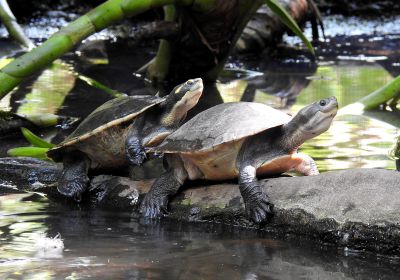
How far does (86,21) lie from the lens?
207 inches

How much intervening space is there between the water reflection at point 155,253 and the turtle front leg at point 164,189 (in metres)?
0.09

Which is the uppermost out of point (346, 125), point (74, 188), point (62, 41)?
point (62, 41)

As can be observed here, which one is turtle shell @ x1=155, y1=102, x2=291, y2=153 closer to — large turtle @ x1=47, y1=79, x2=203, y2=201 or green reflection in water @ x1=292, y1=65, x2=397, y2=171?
large turtle @ x1=47, y1=79, x2=203, y2=201

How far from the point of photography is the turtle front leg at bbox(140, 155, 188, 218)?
12.7 feet

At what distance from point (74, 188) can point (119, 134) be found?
38 cm

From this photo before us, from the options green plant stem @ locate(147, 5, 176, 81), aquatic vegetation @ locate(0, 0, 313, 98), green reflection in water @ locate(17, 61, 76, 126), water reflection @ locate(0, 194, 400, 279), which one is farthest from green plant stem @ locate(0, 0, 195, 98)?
green plant stem @ locate(147, 5, 176, 81)

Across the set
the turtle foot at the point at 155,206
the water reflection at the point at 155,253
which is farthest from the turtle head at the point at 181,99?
the water reflection at the point at 155,253

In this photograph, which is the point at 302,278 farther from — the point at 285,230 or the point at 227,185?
the point at 227,185

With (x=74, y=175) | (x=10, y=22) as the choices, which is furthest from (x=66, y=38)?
(x=10, y=22)

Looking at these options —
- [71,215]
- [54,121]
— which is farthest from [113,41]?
[71,215]

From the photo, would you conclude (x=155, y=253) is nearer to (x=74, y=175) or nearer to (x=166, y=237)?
(x=166, y=237)

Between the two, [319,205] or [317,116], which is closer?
[319,205]

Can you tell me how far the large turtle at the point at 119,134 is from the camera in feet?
13.9

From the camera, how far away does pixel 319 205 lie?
11.3 feet
